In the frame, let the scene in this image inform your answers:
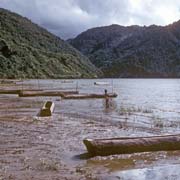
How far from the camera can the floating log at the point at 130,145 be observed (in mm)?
11078

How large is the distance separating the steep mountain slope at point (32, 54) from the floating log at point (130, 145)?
363 ft

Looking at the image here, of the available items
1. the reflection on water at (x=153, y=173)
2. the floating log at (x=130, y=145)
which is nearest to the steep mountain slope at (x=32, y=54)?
the floating log at (x=130, y=145)

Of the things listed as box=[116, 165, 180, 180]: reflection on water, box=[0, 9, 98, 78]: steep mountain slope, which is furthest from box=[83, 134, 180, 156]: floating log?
box=[0, 9, 98, 78]: steep mountain slope

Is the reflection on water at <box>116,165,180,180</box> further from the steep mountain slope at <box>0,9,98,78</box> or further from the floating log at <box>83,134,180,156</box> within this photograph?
the steep mountain slope at <box>0,9,98,78</box>

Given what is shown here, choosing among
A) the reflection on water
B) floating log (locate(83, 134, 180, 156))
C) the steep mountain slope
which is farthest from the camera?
the steep mountain slope

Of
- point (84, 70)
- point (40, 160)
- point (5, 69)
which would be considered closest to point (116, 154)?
point (40, 160)

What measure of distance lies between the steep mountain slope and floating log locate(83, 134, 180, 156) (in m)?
111

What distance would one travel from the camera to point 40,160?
10539 mm

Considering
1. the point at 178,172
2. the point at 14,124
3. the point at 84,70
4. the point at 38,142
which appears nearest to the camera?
the point at 178,172

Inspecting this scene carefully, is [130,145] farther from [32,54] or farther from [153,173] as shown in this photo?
[32,54]

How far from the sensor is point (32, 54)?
469ft

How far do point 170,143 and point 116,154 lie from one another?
6.03ft

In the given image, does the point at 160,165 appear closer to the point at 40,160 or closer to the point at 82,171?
the point at 82,171

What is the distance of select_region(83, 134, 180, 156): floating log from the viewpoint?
36.3ft
